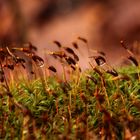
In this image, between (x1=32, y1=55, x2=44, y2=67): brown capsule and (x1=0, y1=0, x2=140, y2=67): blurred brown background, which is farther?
(x1=0, y1=0, x2=140, y2=67): blurred brown background

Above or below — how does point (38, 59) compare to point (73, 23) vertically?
below

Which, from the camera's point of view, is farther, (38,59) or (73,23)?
(73,23)

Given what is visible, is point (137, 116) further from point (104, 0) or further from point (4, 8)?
point (4, 8)

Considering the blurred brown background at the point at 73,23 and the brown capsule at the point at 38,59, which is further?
the blurred brown background at the point at 73,23

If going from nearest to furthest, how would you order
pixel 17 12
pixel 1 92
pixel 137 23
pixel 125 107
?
pixel 125 107, pixel 1 92, pixel 137 23, pixel 17 12

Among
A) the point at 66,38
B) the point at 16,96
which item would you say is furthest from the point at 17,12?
the point at 16,96

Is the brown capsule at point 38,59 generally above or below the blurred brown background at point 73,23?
below

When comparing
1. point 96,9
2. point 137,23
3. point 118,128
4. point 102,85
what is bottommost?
point 118,128

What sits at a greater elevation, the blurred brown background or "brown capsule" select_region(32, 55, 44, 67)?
the blurred brown background
